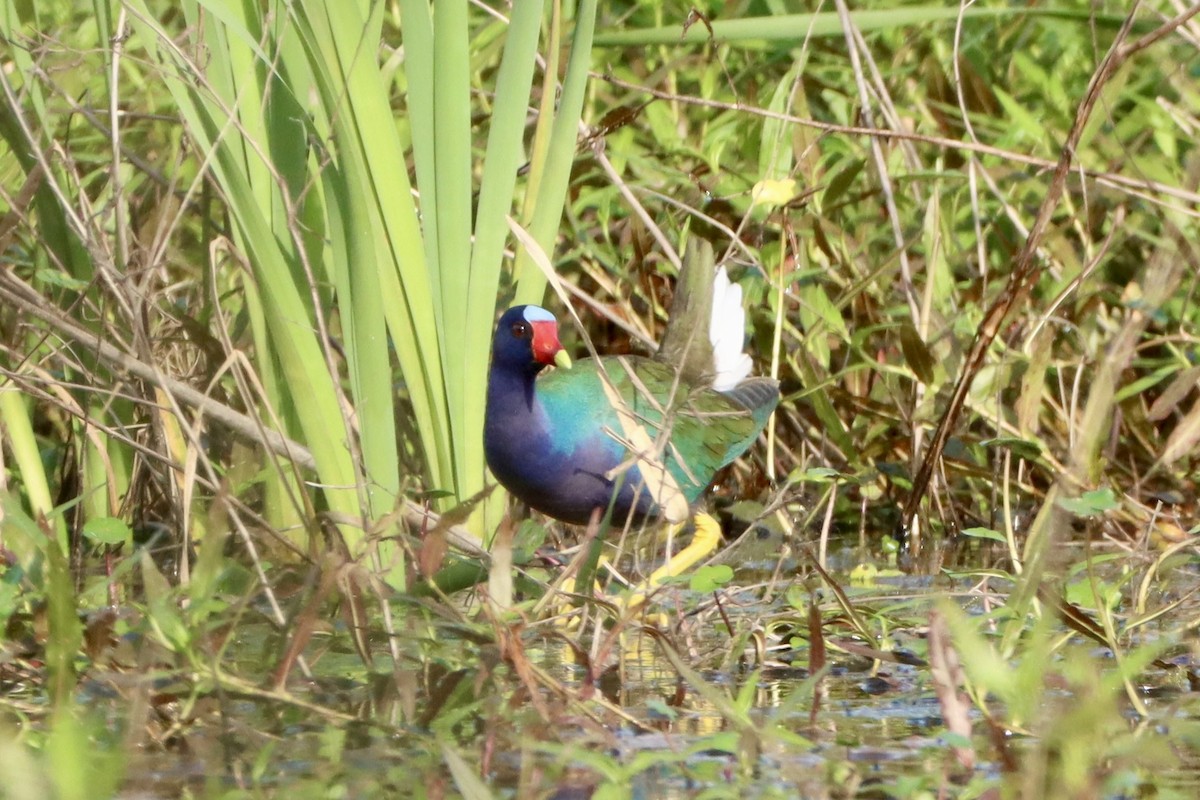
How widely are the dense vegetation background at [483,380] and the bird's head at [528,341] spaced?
62 mm

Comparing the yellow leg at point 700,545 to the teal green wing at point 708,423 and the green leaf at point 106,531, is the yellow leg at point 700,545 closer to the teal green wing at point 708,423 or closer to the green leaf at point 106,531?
the teal green wing at point 708,423

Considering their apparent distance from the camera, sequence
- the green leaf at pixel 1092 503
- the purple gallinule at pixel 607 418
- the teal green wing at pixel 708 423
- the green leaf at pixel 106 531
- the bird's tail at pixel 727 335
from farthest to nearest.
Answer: the bird's tail at pixel 727 335 → the teal green wing at pixel 708 423 → the purple gallinule at pixel 607 418 → the green leaf at pixel 106 531 → the green leaf at pixel 1092 503

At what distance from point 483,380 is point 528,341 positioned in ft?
0.77

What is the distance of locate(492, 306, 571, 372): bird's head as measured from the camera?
2.96 meters

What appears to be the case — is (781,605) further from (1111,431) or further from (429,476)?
(1111,431)

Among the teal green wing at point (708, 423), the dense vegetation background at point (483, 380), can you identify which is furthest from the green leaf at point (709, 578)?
the teal green wing at point (708, 423)

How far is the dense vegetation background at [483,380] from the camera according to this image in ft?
5.95

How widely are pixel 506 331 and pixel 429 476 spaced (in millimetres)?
350

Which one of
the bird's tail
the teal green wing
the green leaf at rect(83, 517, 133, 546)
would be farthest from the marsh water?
the bird's tail

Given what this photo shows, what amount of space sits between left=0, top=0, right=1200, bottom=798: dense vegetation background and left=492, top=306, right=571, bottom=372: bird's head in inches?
2.4

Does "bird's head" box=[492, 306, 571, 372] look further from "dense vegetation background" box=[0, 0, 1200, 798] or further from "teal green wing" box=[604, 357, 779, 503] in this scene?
"teal green wing" box=[604, 357, 779, 503]

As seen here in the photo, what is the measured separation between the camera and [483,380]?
278 cm

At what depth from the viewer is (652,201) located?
391 centimetres

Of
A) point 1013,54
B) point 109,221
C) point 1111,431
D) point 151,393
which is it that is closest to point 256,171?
point 151,393
